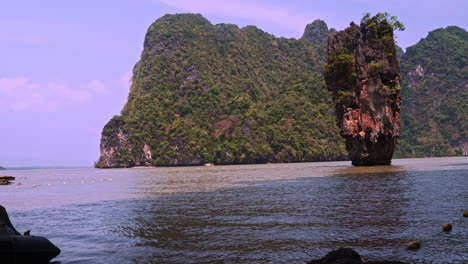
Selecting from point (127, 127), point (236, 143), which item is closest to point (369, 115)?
point (236, 143)

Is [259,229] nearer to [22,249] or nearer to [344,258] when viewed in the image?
[344,258]

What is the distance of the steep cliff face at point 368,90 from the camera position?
67562mm

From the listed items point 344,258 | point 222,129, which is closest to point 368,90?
point 344,258

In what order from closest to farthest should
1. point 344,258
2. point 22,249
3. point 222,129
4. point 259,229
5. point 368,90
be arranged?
1. point 344,258
2. point 22,249
3. point 259,229
4. point 368,90
5. point 222,129

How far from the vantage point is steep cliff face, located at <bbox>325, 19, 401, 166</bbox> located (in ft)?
222

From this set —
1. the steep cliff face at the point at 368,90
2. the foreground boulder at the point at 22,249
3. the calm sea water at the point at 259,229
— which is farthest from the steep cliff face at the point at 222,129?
the foreground boulder at the point at 22,249

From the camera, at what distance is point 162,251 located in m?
10.5

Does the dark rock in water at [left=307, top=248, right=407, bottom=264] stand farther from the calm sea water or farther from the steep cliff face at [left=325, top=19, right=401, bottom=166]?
the steep cliff face at [left=325, top=19, right=401, bottom=166]

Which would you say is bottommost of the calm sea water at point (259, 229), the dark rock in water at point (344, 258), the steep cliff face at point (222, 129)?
the calm sea water at point (259, 229)

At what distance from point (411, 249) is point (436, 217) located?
17.1ft

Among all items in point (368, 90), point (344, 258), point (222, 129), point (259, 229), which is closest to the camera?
point (344, 258)

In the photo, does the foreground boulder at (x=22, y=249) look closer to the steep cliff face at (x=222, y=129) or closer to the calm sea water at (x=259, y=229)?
the calm sea water at (x=259, y=229)

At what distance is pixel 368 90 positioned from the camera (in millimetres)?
67688

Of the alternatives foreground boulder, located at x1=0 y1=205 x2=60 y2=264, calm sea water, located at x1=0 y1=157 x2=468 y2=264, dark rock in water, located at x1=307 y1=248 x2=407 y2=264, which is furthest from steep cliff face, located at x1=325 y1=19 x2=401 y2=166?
foreground boulder, located at x1=0 y1=205 x2=60 y2=264
